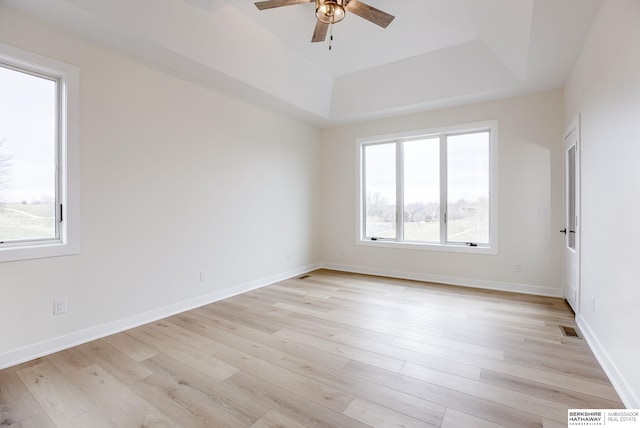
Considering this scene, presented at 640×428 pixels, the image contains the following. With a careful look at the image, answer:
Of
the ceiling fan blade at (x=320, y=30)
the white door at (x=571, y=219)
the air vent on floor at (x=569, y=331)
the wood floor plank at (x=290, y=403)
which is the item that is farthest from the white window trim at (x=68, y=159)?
the white door at (x=571, y=219)

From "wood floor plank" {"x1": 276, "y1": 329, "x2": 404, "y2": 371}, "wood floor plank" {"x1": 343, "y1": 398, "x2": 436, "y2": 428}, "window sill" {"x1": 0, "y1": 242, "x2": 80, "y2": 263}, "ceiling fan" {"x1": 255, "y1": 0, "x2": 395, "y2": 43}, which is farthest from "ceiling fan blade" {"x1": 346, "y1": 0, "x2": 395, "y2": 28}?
"window sill" {"x1": 0, "y1": 242, "x2": 80, "y2": 263}

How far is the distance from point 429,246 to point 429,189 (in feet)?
3.17

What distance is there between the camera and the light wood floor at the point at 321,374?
1.83 meters

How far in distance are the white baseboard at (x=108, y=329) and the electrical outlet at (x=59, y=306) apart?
0.22 meters

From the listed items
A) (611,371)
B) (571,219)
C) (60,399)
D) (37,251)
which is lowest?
(60,399)

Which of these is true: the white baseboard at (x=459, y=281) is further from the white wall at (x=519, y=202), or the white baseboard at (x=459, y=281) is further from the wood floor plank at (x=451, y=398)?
the wood floor plank at (x=451, y=398)

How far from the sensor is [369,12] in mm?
2660

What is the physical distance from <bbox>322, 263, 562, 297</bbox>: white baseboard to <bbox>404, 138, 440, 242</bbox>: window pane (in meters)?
0.63

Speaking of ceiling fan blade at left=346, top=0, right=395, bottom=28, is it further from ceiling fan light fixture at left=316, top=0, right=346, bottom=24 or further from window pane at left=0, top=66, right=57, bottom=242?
window pane at left=0, top=66, right=57, bottom=242

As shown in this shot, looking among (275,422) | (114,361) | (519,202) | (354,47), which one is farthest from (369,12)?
(114,361)

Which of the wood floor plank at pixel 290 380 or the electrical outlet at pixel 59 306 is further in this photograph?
the electrical outlet at pixel 59 306

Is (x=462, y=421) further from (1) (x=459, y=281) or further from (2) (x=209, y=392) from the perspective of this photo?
(1) (x=459, y=281)

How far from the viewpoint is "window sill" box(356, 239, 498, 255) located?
4.59 m

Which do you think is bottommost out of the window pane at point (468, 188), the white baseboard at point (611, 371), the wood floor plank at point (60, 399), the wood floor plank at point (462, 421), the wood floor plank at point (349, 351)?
the wood floor plank at point (60, 399)
